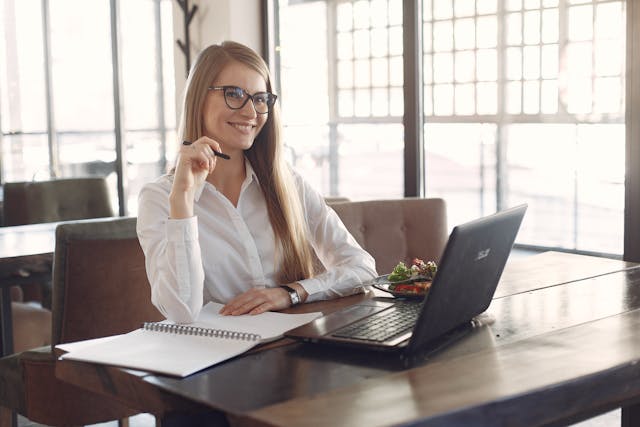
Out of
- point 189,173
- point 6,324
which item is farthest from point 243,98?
point 6,324

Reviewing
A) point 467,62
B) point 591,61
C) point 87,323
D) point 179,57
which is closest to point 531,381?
point 87,323

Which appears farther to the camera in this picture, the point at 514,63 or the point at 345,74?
the point at 345,74

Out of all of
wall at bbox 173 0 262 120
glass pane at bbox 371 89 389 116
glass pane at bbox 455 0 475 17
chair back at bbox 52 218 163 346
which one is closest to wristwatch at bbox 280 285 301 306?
chair back at bbox 52 218 163 346

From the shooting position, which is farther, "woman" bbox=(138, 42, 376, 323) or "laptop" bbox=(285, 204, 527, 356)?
"woman" bbox=(138, 42, 376, 323)

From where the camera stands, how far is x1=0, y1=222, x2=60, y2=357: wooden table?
9.06ft

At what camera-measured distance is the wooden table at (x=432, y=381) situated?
3.99 ft

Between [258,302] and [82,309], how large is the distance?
2.69 feet

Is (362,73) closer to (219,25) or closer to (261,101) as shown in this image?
(219,25)

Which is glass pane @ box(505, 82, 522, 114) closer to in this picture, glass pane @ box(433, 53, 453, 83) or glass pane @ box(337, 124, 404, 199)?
glass pane @ box(433, 53, 453, 83)

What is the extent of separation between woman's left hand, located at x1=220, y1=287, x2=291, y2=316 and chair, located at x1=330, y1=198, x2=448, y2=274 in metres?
1.16

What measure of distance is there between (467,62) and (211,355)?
2500 mm

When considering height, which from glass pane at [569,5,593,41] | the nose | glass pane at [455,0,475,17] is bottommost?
the nose

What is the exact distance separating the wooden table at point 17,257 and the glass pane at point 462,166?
1.70m

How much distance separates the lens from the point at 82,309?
2.46 m
